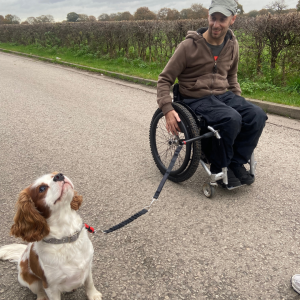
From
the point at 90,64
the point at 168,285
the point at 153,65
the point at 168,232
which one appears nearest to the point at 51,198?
the point at 168,285

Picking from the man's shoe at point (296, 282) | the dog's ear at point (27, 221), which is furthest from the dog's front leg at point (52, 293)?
the man's shoe at point (296, 282)

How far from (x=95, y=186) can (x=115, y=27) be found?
369 inches

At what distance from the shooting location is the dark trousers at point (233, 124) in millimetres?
2781

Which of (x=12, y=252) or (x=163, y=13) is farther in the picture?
(x=163, y=13)

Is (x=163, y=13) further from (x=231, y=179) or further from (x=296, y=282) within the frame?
(x=296, y=282)

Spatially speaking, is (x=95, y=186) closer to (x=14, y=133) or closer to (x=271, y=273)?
(x=271, y=273)

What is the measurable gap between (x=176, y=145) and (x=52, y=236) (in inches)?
73.9

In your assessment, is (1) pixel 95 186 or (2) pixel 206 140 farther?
(1) pixel 95 186

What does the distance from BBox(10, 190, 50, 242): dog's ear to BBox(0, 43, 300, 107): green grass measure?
17.5ft

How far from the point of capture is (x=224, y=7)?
2.91m

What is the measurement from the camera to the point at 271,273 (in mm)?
2146

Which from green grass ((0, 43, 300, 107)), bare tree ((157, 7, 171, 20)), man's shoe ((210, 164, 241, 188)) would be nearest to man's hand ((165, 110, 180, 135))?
man's shoe ((210, 164, 241, 188))

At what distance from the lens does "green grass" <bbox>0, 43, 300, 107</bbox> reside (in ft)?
20.2

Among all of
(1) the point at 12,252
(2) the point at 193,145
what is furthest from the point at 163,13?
(1) the point at 12,252
